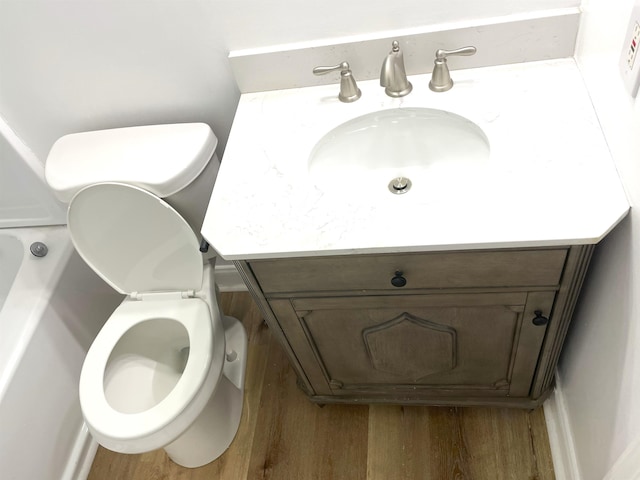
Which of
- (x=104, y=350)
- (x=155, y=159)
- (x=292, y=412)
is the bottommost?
(x=292, y=412)

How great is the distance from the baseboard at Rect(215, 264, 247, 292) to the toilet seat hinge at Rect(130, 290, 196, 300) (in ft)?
1.27

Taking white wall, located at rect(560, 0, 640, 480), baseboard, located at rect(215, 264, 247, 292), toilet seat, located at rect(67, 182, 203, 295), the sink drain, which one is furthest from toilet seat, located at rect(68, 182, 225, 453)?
white wall, located at rect(560, 0, 640, 480)

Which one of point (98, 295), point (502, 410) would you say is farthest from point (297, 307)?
point (98, 295)

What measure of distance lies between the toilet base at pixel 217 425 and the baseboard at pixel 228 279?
28cm

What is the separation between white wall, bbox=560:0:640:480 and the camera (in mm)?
820

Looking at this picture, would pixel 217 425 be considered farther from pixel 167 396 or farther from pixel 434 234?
pixel 434 234

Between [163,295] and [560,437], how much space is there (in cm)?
110

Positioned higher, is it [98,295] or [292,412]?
[98,295]

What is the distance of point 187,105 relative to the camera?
1.34m

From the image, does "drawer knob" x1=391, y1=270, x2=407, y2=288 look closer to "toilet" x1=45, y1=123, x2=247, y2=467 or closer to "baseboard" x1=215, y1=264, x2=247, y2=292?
"toilet" x1=45, y1=123, x2=247, y2=467

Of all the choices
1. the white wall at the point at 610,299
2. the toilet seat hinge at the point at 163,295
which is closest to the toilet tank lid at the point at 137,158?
the toilet seat hinge at the point at 163,295

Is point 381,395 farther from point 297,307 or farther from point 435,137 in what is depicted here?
point 435,137

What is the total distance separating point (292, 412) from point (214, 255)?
0.53 m

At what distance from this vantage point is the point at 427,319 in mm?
1086
